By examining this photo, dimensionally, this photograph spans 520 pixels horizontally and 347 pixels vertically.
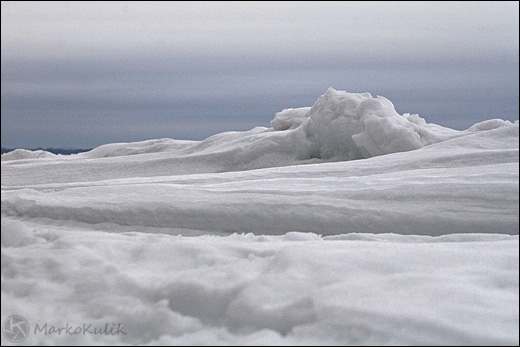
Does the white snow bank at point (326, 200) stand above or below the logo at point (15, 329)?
above

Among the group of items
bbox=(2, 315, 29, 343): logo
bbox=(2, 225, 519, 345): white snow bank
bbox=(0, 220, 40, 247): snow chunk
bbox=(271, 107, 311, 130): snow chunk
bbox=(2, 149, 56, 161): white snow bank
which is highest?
bbox=(271, 107, 311, 130): snow chunk

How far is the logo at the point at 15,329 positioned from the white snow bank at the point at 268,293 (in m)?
0.02

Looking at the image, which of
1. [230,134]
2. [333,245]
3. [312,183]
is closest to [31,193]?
[312,183]

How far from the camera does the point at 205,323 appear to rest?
6.14 feet

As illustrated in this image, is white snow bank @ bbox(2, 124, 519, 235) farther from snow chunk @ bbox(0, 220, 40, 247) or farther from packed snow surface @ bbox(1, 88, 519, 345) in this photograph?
snow chunk @ bbox(0, 220, 40, 247)

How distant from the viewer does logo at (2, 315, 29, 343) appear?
1810 millimetres

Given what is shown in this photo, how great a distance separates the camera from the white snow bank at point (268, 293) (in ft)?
5.57

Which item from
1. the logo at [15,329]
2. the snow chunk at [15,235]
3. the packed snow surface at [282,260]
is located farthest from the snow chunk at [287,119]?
the logo at [15,329]

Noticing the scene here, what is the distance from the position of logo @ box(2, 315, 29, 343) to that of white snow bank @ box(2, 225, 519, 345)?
0.02m

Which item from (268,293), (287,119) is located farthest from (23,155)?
(268,293)

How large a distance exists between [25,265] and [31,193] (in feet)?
9.72

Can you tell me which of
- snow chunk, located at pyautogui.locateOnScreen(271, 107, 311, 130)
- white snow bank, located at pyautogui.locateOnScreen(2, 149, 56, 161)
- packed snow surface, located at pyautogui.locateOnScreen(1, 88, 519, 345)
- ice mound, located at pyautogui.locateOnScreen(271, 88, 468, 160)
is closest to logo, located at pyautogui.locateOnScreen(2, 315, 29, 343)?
packed snow surface, located at pyautogui.locateOnScreen(1, 88, 519, 345)

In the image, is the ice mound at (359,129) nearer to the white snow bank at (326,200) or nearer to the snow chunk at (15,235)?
the white snow bank at (326,200)

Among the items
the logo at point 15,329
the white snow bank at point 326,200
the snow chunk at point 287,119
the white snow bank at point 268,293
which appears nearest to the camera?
the white snow bank at point 268,293
